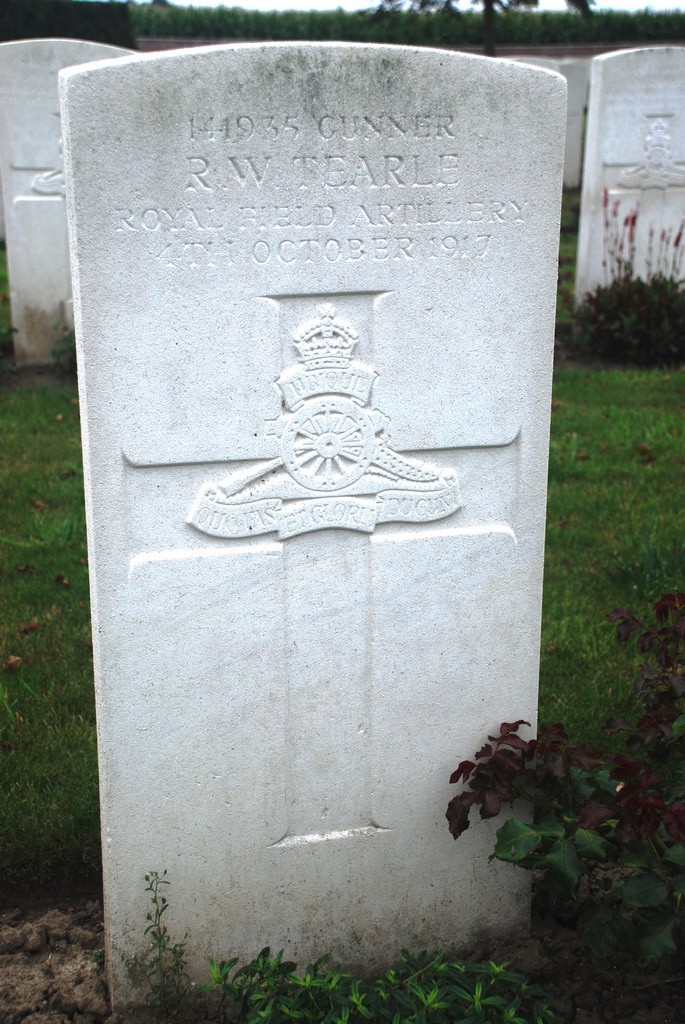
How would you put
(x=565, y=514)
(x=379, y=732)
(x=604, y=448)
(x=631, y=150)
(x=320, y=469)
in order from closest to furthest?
(x=320, y=469), (x=379, y=732), (x=565, y=514), (x=604, y=448), (x=631, y=150)

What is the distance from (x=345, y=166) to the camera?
2125 mm

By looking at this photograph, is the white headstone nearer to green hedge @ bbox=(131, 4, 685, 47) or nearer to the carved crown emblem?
green hedge @ bbox=(131, 4, 685, 47)

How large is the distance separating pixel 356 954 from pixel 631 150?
671 cm

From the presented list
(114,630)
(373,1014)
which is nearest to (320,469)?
(114,630)

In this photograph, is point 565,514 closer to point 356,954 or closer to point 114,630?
point 356,954

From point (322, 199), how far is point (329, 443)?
461mm

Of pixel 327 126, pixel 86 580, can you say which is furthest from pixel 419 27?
pixel 327 126

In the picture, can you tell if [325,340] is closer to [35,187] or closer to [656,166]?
[35,187]

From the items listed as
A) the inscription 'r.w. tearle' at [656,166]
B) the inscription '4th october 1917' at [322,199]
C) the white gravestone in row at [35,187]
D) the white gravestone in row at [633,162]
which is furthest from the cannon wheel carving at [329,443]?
the inscription 'r.w. tearle' at [656,166]

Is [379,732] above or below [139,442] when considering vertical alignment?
below

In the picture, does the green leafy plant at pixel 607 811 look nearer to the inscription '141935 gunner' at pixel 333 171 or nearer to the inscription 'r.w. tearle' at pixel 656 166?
the inscription '141935 gunner' at pixel 333 171

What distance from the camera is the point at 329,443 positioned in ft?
7.42

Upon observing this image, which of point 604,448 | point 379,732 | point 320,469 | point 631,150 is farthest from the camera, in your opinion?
point 631,150

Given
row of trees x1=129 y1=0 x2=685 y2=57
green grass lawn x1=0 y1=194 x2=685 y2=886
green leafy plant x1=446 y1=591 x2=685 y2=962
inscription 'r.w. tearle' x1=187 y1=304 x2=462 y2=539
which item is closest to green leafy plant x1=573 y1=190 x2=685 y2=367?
green grass lawn x1=0 y1=194 x2=685 y2=886
